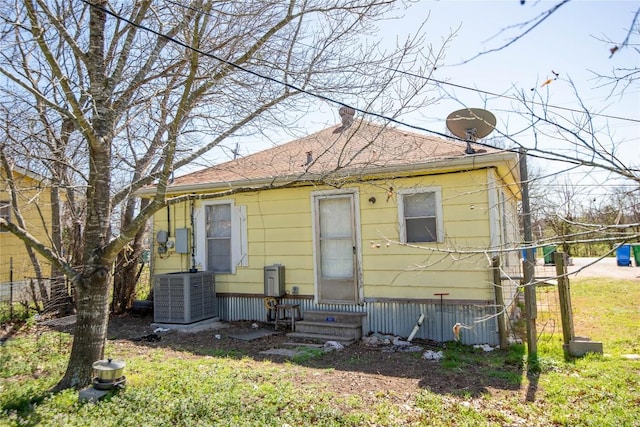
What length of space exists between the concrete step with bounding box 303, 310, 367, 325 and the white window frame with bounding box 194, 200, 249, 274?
1758 millimetres

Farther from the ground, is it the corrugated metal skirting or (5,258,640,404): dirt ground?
the corrugated metal skirting

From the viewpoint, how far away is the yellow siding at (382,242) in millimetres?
6777

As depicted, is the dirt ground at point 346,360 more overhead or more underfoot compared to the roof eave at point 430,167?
more underfoot

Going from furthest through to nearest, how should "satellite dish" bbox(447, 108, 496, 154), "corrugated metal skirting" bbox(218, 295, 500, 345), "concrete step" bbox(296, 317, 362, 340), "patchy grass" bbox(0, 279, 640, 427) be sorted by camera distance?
"concrete step" bbox(296, 317, 362, 340), "corrugated metal skirting" bbox(218, 295, 500, 345), "satellite dish" bbox(447, 108, 496, 154), "patchy grass" bbox(0, 279, 640, 427)

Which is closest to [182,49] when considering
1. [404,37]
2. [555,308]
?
[404,37]

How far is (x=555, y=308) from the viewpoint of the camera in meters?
9.81

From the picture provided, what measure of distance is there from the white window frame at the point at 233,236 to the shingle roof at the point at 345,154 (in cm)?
60

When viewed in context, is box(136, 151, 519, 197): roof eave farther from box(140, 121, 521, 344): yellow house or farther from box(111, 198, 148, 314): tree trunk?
box(111, 198, 148, 314): tree trunk

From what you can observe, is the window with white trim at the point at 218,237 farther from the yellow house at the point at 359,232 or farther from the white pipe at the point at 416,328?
the white pipe at the point at 416,328

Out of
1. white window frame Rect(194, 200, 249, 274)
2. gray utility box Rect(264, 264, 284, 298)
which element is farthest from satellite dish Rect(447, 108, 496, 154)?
white window frame Rect(194, 200, 249, 274)

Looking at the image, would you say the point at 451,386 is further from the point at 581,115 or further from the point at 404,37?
the point at 404,37

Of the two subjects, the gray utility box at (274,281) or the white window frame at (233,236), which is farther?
the white window frame at (233,236)

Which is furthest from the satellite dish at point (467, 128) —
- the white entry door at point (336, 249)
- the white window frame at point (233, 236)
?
the white window frame at point (233, 236)

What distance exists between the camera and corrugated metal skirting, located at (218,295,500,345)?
22.0 ft
